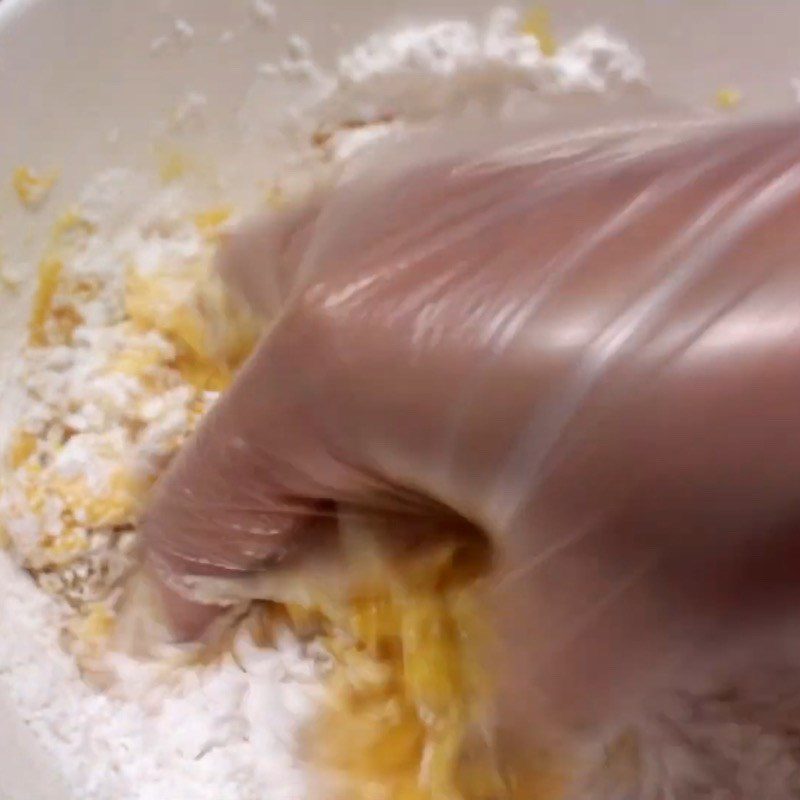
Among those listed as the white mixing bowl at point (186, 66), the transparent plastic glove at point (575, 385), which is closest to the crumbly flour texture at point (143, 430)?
the white mixing bowl at point (186, 66)

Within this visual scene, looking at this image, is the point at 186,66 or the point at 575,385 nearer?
the point at 575,385

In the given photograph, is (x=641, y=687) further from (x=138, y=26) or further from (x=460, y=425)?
(x=138, y=26)

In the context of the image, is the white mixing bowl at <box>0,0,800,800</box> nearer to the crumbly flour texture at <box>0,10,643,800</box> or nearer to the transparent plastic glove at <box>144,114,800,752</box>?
the crumbly flour texture at <box>0,10,643,800</box>

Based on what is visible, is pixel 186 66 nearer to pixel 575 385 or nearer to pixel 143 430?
pixel 143 430

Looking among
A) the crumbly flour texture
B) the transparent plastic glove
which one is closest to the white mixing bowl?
the crumbly flour texture

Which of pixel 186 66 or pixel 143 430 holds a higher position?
pixel 186 66

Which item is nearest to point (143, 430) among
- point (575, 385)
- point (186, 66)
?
point (186, 66)

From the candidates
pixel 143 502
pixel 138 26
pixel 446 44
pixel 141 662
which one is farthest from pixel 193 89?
pixel 141 662
